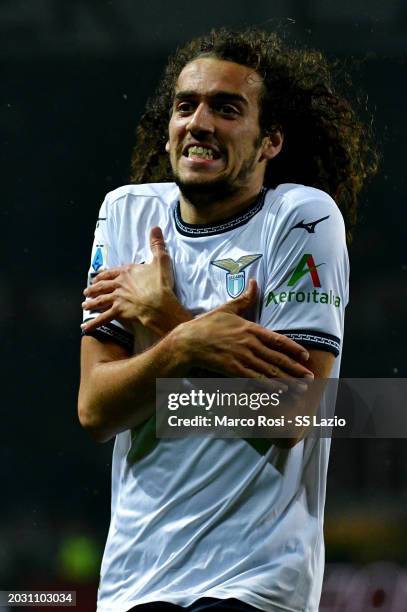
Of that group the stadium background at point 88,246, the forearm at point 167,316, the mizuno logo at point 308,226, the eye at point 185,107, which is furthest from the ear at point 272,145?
the stadium background at point 88,246

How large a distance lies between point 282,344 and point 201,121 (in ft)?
2.28

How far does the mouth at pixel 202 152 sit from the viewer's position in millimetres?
3383

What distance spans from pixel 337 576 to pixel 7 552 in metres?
1.63

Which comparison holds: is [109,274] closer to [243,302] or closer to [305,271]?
[243,302]

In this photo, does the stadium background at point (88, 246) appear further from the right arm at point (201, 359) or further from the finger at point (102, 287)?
the right arm at point (201, 359)

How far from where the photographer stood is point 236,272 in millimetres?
3260

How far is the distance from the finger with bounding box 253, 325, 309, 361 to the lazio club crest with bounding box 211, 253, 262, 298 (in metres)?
0.17

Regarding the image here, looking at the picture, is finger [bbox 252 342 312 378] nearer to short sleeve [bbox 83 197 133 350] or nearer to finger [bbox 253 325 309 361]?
finger [bbox 253 325 309 361]

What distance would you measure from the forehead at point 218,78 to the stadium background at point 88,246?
274 centimetres

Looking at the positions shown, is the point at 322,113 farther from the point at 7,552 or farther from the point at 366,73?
the point at 7,552

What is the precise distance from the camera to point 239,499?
3.07 m

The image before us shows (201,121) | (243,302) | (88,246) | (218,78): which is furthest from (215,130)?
(88,246)

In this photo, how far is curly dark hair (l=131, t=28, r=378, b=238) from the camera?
3615 millimetres

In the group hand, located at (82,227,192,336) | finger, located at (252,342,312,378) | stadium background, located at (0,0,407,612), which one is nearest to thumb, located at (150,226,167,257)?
hand, located at (82,227,192,336)
